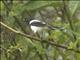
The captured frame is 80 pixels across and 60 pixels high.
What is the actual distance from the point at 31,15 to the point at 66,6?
55 centimetres

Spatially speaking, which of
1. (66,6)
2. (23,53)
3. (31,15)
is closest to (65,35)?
(66,6)

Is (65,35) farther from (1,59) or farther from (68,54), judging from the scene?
(1,59)

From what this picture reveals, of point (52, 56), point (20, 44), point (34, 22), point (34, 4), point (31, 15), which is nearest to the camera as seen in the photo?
point (34, 4)

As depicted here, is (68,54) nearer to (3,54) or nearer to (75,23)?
(75,23)

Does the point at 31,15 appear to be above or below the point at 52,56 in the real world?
above

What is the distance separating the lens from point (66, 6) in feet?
4.93

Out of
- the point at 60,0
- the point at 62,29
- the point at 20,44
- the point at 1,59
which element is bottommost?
the point at 1,59

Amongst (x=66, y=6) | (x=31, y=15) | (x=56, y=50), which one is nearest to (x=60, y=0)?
(x=66, y=6)

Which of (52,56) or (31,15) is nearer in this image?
(52,56)

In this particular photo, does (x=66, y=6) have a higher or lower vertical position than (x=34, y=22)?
higher

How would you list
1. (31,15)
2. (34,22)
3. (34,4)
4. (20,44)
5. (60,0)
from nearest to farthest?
(34,4) < (60,0) < (20,44) < (34,22) < (31,15)

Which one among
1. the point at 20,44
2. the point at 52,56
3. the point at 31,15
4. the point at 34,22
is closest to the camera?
the point at 20,44

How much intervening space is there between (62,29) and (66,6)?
0.46 feet

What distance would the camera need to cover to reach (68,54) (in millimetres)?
1673
